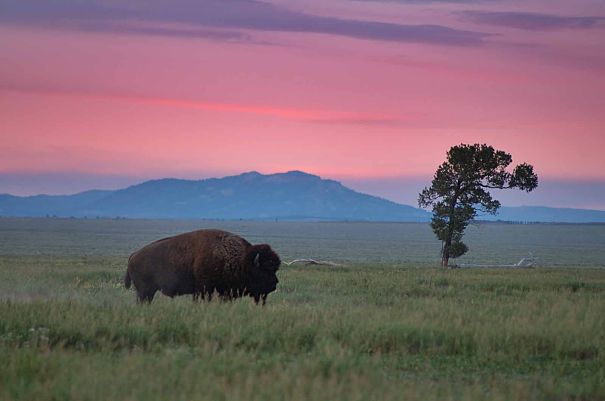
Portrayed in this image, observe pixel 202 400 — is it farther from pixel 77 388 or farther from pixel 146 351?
pixel 146 351

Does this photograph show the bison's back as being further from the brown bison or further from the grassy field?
the grassy field

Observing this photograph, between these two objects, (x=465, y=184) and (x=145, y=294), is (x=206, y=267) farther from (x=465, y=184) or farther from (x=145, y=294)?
(x=465, y=184)

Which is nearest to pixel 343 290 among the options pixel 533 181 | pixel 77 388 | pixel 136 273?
pixel 136 273

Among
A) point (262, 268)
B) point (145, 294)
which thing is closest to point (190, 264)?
point (145, 294)

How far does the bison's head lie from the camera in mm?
18578

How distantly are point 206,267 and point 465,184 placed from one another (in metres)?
27.1

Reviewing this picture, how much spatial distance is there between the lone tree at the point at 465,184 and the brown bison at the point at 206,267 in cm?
2512

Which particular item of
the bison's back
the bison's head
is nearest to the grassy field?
the bison's head

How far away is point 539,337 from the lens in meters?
13.5

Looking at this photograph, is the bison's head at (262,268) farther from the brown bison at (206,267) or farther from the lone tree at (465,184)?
the lone tree at (465,184)

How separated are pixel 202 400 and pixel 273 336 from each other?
170 inches

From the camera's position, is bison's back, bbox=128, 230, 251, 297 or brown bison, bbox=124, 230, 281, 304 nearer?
brown bison, bbox=124, 230, 281, 304

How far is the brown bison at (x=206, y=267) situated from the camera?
18641mm

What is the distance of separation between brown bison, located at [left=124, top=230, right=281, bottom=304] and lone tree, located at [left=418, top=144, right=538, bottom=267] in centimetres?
2512
